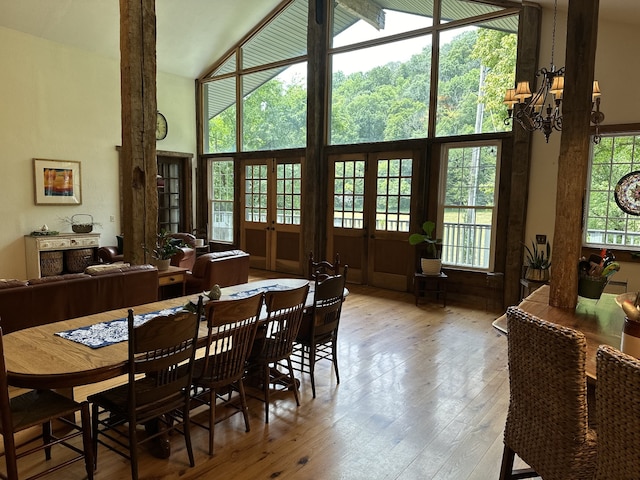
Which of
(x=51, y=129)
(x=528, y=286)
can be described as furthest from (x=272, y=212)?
(x=528, y=286)

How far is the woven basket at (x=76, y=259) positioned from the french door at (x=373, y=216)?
404cm

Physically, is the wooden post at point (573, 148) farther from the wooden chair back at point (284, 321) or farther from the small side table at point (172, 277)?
the small side table at point (172, 277)

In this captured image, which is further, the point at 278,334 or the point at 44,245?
the point at 44,245

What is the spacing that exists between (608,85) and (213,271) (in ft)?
16.6

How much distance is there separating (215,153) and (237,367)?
287 inches

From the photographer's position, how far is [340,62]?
24.3ft

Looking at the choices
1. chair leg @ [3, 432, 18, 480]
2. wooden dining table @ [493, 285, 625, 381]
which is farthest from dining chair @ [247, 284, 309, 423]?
chair leg @ [3, 432, 18, 480]

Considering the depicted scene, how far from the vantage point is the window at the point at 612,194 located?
5.00 m

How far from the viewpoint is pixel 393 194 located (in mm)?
6816

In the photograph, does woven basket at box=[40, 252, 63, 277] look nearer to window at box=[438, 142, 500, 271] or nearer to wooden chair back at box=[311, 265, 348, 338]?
wooden chair back at box=[311, 265, 348, 338]

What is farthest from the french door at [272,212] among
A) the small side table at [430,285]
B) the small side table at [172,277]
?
the small side table at [172,277]

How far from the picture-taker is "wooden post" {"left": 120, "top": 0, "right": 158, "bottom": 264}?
443 centimetres

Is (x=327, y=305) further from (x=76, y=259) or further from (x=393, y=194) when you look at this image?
(x=76, y=259)

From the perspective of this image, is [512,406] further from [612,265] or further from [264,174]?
[264,174]
